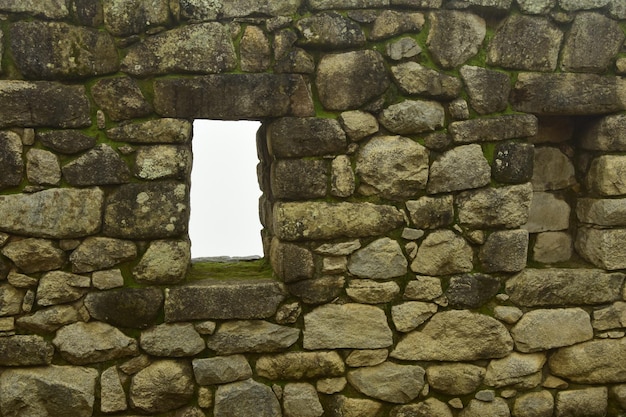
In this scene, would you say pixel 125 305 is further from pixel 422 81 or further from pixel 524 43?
pixel 524 43

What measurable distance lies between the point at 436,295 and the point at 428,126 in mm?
981

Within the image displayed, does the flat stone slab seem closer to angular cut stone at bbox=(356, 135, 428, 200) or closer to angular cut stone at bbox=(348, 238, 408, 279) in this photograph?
angular cut stone at bbox=(348, 238, 408, 279)

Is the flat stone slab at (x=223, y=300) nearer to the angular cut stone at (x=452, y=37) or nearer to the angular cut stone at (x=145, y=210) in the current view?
the angular cut stone at (x=145, y=210)

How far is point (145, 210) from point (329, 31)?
4.59 feet

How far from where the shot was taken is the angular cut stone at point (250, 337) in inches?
132

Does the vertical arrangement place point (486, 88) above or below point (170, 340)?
above

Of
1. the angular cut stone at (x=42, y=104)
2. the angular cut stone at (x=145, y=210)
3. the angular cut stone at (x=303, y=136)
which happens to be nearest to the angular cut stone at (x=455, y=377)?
the angular cut stone at (x=303, y=136)

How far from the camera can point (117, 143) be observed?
10.6 feet

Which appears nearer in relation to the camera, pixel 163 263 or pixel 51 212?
pixel 51 212

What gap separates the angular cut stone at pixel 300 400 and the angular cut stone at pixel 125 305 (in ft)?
2.93

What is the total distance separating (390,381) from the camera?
11.5 ft

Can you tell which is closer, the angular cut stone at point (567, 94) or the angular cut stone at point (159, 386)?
the angular cut stone at point (159, 386)

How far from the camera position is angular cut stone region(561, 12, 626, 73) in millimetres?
3566

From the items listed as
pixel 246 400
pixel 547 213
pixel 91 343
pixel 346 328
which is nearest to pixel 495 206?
pixel 547 213
